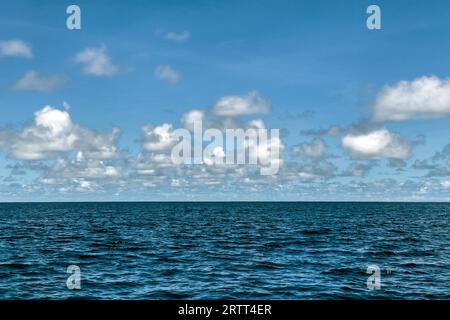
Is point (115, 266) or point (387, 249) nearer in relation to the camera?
point (115, 266)

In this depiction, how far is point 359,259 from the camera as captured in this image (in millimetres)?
41438

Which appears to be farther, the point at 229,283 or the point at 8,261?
the point at 8,261

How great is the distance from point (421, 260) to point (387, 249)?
769 centimetres
